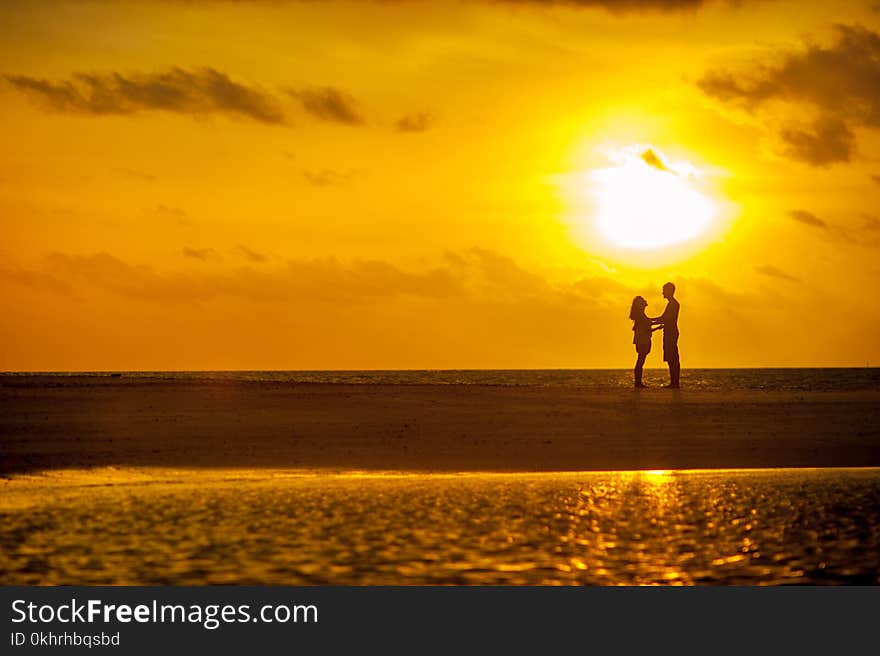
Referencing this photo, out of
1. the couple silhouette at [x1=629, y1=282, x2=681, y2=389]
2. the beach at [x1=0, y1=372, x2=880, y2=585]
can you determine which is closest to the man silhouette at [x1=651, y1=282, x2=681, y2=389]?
the couple silhouette at [x1=629, y1=282, x2=681, y2=389]

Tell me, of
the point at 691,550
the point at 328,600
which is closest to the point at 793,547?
the point at 691,550

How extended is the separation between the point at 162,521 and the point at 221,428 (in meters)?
13.4

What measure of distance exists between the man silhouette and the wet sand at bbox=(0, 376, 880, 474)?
1100 millimetres

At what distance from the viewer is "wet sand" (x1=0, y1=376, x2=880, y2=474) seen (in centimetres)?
2570

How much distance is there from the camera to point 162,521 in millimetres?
17766

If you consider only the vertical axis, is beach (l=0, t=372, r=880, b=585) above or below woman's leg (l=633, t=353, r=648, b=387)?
below

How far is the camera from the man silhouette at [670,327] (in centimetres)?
4094

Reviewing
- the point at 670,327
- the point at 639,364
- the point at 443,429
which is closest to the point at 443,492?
the point at 443,429

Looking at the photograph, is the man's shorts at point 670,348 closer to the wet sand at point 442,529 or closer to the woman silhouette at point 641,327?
the woman silhouette at point 641,327

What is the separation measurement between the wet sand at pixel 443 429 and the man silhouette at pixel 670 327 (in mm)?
1100


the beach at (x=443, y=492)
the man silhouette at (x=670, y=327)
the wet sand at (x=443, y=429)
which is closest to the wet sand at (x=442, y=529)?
the beach at (x=443, y=492)

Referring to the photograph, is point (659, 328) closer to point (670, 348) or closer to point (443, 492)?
point (670, 348)

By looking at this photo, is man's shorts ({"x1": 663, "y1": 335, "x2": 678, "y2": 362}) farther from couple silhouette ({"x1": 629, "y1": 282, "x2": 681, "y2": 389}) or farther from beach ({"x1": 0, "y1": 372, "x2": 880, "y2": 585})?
beach ({"x1": 0, "y1": 372, "x2": 880, "y2": 585})

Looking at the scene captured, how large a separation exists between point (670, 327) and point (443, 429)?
1297 centimetres
